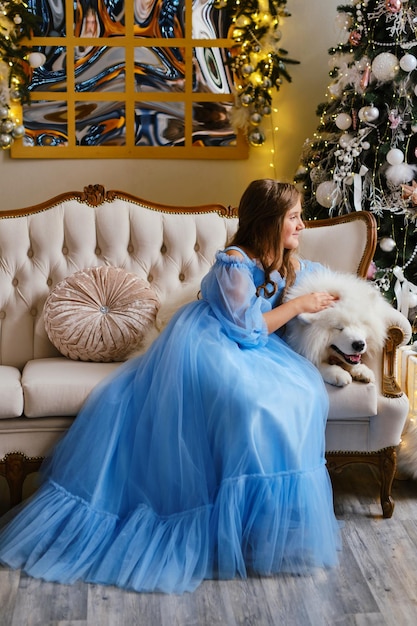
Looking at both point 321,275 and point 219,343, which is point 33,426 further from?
point 321,275

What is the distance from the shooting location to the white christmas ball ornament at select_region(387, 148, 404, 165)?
3.62m

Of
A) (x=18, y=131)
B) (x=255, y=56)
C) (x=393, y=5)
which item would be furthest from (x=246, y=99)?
(x=18, y=131)

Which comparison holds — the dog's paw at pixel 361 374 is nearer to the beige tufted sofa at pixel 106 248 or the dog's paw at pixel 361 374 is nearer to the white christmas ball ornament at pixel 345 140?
the beige tufted sofa at pixel 106 248

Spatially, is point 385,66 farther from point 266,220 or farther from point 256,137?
point 266,220

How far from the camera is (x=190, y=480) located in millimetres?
2512

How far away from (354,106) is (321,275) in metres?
1.11

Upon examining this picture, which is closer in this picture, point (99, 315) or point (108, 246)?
point (99, 315)

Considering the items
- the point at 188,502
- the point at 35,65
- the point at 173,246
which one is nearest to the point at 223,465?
the point at 188,502

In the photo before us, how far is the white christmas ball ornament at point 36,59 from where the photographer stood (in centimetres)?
407

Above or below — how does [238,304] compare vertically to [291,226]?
below

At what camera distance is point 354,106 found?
12.3 feet

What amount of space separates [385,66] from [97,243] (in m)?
1.40

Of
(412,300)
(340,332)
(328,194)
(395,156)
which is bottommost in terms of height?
(412,300)

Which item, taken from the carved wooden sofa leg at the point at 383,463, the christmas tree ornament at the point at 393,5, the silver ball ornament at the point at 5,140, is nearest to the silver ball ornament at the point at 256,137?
the christmas tree ornament at the point at 393,5
